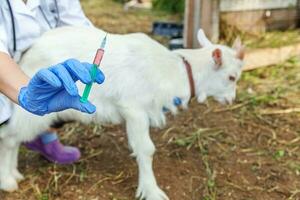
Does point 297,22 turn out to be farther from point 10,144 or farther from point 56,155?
point 10,144

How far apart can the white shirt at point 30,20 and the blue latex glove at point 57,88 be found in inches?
17.4

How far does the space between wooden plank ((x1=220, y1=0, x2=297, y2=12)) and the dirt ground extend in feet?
2.93

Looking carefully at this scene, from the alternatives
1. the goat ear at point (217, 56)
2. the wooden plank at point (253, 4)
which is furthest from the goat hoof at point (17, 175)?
the wooden plank at point (253, 4)

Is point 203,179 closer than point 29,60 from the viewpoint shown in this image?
No

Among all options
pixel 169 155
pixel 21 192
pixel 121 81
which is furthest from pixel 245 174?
pixel 21 192

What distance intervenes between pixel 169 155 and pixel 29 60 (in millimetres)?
960

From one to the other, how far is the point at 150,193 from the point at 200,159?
52 cm

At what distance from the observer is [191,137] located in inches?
129

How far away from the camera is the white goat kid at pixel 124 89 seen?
8.35 ft

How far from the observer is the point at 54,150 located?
9.73 feet

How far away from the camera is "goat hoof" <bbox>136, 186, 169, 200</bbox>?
2602 mm

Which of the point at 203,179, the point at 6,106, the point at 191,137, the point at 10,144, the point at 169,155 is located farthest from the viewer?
the point at 191,137

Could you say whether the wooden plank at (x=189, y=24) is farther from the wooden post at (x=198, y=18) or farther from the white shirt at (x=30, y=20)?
the white shirt at (x=30, y=20)

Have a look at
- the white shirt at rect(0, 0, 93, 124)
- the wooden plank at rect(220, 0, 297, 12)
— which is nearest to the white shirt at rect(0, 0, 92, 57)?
the white shirt at rect(0, 0, 93, 124)
